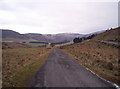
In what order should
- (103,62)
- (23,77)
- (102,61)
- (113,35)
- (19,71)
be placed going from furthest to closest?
(113,35)
(102,61)
(103,62)
(19,71)
(23,77)

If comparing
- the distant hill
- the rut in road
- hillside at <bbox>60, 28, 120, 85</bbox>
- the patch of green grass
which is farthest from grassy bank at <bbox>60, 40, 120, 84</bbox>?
the distant hill

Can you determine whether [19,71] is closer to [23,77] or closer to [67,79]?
[23,77]

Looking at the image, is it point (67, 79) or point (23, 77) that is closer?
point (67, 79)

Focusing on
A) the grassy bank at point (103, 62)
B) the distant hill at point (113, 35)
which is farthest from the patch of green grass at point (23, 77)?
the distant hill at point (113, 35)

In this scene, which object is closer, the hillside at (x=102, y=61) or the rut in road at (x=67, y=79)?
the rut in road at (x=67, y=79)

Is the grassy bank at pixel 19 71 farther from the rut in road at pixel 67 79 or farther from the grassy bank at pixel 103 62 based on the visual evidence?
the grassy bank at pixel 103 62

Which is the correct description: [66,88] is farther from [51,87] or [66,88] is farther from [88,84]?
[88,84]

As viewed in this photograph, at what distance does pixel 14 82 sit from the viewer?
916 cm

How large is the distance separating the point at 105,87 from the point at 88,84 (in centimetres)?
112

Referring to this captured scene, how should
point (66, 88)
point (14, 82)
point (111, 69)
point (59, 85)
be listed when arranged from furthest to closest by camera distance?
point (111, 69) < point (14, 82) < point (59, 85) < point (66, 88)

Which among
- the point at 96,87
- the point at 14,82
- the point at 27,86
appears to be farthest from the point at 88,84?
the point at 14,82

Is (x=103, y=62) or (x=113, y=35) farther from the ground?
(x=113, y=35)

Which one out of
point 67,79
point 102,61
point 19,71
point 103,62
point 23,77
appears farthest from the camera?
point 102,61

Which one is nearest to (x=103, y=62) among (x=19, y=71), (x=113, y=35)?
(x=19, y=71)
